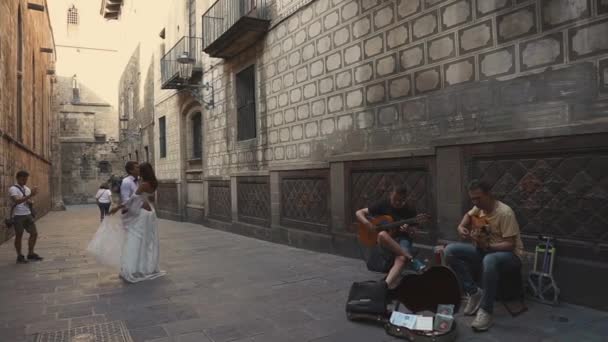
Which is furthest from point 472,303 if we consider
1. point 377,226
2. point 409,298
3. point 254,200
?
point 254,200

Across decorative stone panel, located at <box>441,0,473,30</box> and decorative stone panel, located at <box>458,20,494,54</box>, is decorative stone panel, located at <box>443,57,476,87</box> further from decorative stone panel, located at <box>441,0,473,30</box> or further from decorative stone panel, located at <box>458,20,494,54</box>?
decorative stone panel, located at <box>441,0,473,30</box>

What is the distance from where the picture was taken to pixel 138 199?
6.09 metres

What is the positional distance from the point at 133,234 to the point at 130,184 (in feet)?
2.36

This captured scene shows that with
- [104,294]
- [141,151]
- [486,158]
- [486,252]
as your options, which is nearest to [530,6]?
[486,158]

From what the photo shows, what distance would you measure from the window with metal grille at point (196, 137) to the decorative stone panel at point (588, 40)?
42.5ft

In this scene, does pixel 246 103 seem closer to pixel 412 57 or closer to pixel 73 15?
pixel 412 57

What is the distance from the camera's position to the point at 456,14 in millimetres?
5328

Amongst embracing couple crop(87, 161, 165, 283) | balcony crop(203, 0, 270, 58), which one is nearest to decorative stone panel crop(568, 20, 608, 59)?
embracing couple crop(87, 161, 165, 283)

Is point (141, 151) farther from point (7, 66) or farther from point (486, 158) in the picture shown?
point (486, 158)

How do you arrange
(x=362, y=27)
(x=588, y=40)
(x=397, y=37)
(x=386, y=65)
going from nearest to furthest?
(x=588, y=40)
(x=397, y=37)
(x=386, y=65)
(x=362, y=27)

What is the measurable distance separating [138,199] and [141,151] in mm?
17979

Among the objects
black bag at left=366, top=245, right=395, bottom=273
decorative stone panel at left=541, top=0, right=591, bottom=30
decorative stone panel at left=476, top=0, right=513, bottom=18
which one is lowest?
black bag at left=366, top=245, right=395, bottom=273

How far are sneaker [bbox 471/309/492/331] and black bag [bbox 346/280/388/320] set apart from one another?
2.48 ft

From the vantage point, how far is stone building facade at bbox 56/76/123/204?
34.8m
